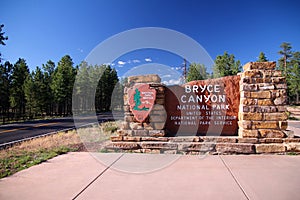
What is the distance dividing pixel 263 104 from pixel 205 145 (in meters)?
1.78

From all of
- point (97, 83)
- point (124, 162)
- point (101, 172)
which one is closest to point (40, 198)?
point (101, 172)

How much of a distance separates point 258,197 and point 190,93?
3.23m

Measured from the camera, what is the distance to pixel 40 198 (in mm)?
2426

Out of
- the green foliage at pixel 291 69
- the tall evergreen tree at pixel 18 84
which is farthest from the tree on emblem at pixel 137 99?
the green foliage at pixel 291 69

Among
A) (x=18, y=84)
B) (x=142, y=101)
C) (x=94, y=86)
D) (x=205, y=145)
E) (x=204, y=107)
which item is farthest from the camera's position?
(x=94, y=86)

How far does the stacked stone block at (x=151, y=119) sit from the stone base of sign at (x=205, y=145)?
158 millimetres

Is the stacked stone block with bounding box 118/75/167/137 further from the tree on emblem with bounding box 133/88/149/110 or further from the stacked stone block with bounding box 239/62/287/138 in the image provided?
the stacked stone block with bounding box 239/62/287/138

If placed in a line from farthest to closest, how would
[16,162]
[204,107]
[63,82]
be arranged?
1. [63,82]
2. [204,107]
3. [16,162]

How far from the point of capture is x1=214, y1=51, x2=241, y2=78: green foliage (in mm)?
28144

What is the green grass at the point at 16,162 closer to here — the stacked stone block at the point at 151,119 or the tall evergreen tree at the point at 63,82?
the stacked stone block at the point at 151,119

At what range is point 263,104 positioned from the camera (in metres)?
4.57

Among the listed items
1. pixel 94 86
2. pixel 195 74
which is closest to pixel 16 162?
pixel 195 74

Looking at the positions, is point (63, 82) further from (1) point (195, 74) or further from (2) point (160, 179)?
(2) point (160, 179)

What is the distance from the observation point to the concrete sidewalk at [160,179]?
2512mm
